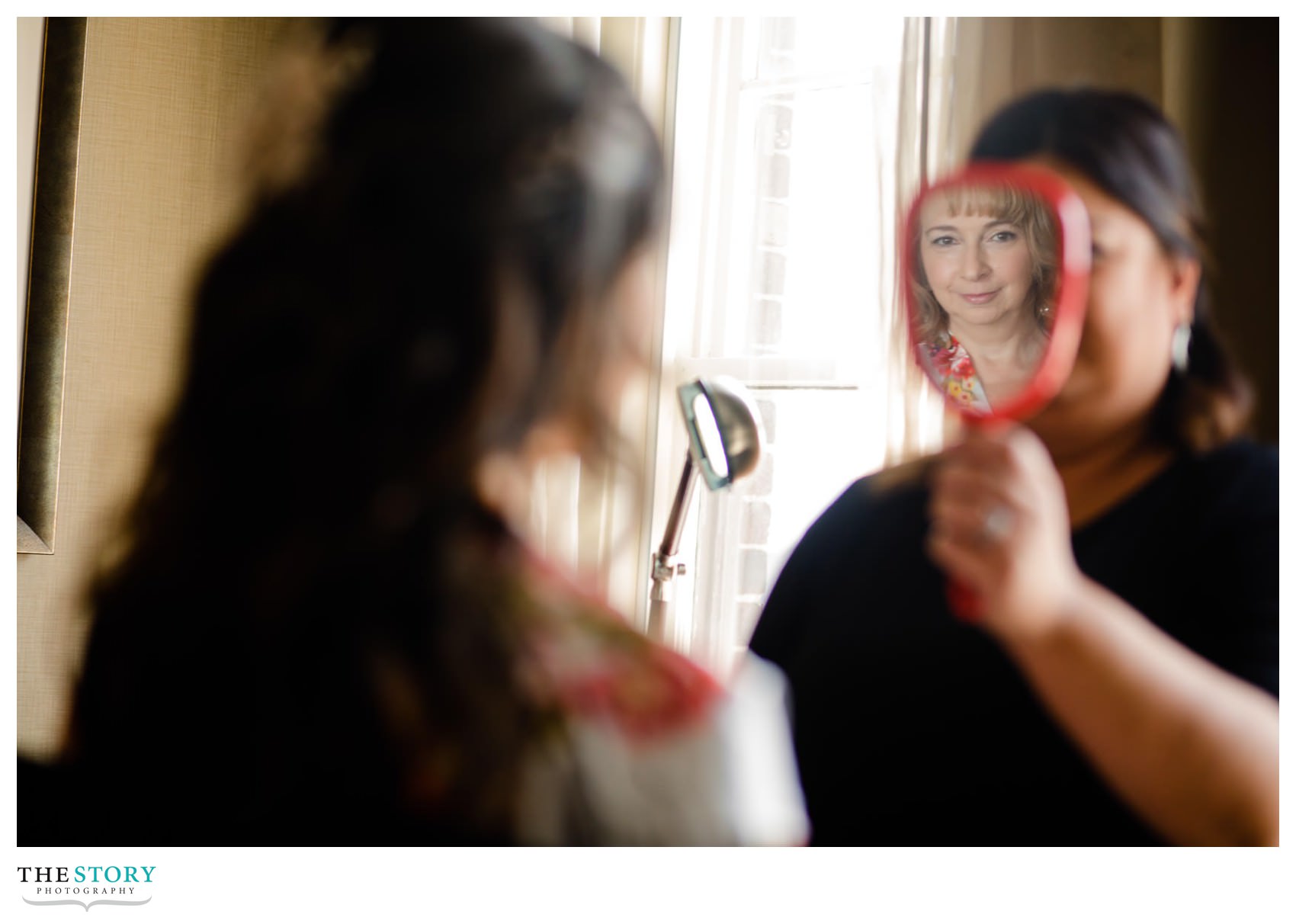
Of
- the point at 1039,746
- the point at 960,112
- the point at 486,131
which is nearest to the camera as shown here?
the point at 486,131

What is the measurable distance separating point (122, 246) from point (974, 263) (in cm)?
86

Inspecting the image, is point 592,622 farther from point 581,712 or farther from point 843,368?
point 843,368

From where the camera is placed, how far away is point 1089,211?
967 mm

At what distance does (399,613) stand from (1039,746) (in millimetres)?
561

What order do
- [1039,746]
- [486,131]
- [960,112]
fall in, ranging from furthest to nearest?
[960,112], [1039,746], [486,131]

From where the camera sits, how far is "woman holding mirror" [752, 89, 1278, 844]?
938 mm

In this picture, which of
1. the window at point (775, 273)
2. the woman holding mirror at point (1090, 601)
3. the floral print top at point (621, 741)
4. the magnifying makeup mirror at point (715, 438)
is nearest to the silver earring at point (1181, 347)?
the woman holding mirror at point (1090, 601)

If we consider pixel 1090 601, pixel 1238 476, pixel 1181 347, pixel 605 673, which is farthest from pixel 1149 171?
pixel 605 673

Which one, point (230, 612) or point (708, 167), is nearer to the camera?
point (230, 612)

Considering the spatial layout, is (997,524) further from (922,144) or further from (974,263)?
(922,144)

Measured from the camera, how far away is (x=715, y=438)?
1.08 meters

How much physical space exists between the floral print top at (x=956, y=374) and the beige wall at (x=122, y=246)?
682 millimetres

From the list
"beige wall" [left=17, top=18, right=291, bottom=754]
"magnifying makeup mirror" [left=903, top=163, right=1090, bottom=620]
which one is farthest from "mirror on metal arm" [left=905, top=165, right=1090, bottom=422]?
"beige wall" [left=17, top=18, right=291, bottom=754]

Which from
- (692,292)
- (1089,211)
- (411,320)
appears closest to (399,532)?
(411,320)
